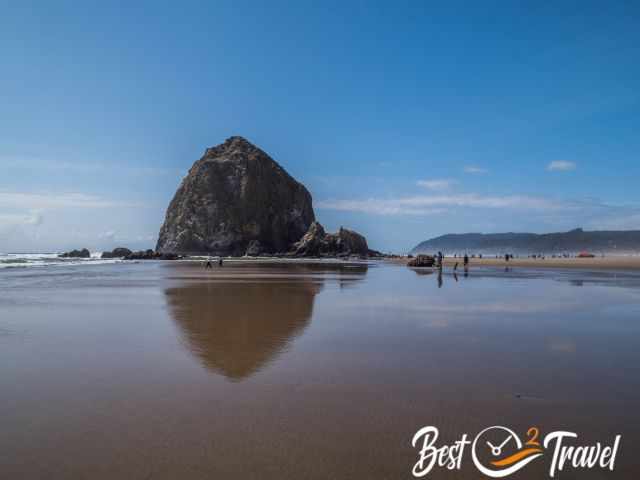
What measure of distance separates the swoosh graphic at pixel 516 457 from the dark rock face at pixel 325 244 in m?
92.9

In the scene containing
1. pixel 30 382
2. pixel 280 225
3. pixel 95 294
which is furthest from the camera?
pixel 280 225

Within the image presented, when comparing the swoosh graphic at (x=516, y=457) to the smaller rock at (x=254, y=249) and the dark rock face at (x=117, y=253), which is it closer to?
the smaller rock at (x=254, y=249)

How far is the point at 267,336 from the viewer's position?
904 centimetres

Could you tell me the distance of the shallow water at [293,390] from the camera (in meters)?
3.69

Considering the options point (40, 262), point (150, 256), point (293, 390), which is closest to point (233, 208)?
point (150, 256)

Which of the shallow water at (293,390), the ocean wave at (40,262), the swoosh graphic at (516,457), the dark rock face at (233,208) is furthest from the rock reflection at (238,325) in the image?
the dark rock face at (233,208)

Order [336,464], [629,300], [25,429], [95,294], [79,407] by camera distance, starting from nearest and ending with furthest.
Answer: [336,464] < [25,429] < [79,407] < [629,300] < [95,294]

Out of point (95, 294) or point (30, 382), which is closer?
point (30, 382)

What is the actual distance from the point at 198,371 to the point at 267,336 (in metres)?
2.75

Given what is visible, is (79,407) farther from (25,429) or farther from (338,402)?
(338,402)

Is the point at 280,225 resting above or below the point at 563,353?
above

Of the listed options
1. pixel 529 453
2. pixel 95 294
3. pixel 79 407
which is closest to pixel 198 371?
pixel 79 407

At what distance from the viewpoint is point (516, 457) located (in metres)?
3.87

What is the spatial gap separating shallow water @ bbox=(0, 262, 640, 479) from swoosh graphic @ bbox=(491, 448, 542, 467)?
0.52 feet
